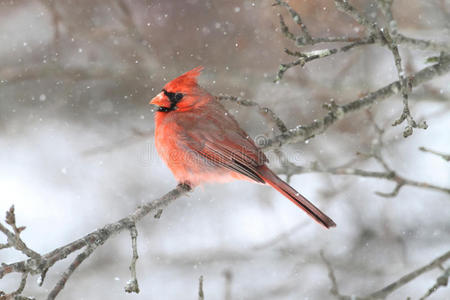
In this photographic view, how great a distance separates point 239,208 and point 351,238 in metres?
1.37

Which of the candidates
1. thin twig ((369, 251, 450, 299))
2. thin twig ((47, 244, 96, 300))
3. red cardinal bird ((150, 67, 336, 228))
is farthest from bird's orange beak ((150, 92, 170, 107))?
thin twig ((369, 251, 450, 299))

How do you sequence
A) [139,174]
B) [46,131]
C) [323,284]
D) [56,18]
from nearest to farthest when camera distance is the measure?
[56,18], [323,284], [139,174], [46,131]

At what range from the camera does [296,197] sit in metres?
3.37

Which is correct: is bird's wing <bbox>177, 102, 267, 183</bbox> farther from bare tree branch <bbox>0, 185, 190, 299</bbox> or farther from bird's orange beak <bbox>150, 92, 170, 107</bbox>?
bare tree branch <bbox>0, 185, 190, 299</bbox>

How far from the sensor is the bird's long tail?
3297 millimetres

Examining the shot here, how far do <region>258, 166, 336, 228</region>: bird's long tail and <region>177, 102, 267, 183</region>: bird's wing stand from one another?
87mm

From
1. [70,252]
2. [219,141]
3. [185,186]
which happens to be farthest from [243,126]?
[70,252]

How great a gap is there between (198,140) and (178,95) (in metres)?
0.34

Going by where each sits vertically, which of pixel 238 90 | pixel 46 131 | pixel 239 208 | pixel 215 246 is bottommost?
pixel 215 246

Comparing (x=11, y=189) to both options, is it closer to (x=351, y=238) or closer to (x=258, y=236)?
(x=258, y=236)

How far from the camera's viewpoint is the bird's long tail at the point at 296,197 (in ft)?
10.8

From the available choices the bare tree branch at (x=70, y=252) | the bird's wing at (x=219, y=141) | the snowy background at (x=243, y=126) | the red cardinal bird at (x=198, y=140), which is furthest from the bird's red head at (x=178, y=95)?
the bare tree branch at (x=70, y=252)

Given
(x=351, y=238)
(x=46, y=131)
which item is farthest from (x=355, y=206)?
(x=46, y=131)

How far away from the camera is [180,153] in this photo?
3.65 meters
